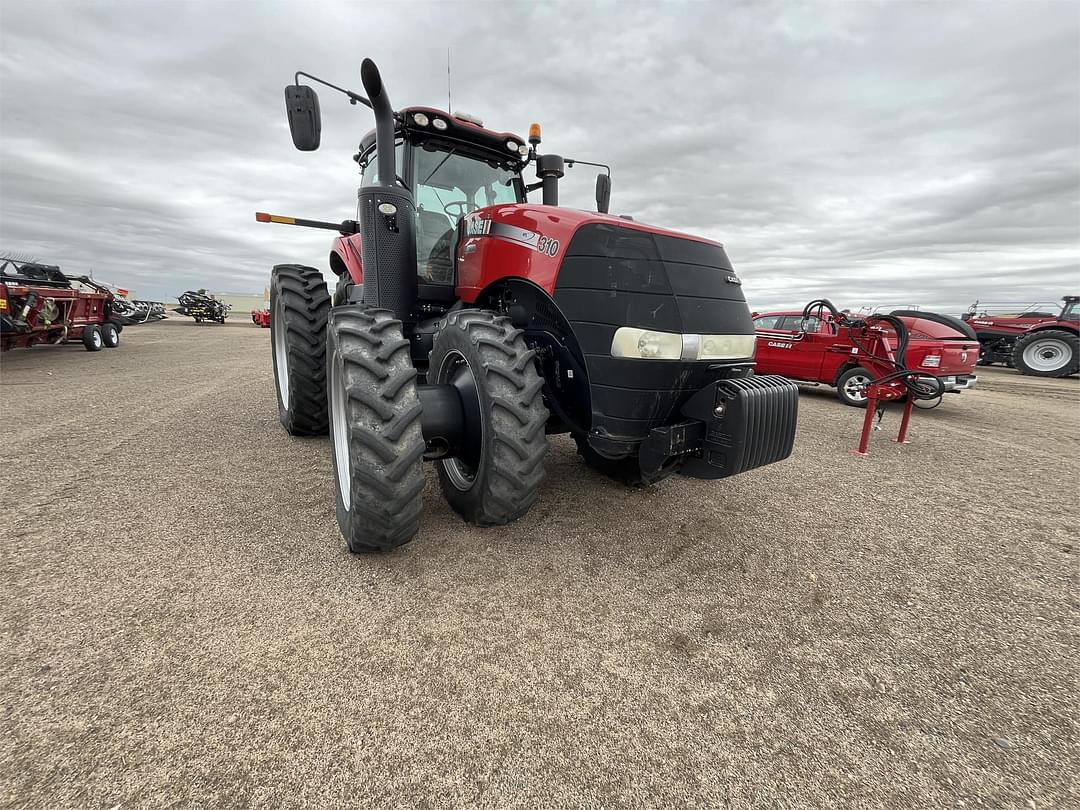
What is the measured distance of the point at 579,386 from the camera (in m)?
2.36

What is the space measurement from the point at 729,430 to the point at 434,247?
91.5 inches

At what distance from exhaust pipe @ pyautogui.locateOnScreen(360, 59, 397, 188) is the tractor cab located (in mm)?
393

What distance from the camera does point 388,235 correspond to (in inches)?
115

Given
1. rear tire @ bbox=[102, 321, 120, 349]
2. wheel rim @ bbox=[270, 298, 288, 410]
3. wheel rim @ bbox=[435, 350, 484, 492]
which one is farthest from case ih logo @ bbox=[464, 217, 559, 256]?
rear tire @ bbox=[102, 321, 120, 349]

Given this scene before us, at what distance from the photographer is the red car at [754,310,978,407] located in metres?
6.42

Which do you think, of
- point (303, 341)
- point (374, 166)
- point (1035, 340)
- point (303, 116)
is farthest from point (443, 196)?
point (1035, 340)

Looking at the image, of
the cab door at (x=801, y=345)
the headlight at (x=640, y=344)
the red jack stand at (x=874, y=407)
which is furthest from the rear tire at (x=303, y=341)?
the cab door at (x=801, y=345)

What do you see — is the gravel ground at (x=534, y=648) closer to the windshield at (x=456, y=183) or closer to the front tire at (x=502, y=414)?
the front tire at (x=502, y=414)

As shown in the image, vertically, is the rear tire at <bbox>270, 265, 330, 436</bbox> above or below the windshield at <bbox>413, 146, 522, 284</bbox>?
below

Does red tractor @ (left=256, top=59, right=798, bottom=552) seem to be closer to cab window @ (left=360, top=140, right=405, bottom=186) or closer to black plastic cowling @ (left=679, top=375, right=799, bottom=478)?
black plastic cowling @ (left=679, top=375, right=799, bottom=478)

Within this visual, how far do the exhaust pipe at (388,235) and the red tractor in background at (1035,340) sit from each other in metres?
16.5

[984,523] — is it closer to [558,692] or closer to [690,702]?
[690,702]

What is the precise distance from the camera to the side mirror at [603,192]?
3560 mm

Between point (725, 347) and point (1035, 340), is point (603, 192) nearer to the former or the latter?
point (725, 347)
